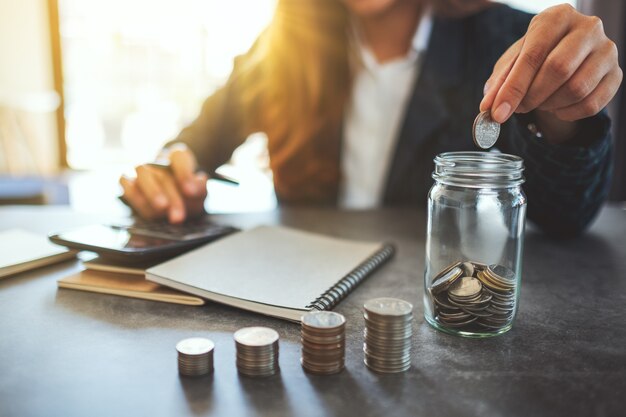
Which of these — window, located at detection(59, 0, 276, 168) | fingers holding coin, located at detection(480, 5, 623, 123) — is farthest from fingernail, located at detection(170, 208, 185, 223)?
window, located at detection(59, 0, 276, 168)

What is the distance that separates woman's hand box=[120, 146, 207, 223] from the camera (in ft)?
3.64

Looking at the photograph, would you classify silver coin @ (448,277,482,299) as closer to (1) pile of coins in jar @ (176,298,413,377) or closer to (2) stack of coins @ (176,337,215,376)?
(1) pile of coins in jar @ (176,298,413,377)

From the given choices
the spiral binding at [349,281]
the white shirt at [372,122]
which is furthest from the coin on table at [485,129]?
the white shirt at [372,122]

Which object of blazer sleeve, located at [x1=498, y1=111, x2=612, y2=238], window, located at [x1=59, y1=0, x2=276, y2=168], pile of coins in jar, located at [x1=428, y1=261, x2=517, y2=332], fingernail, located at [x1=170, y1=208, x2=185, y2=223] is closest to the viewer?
pile of coins in jar, located at [x1=428, y1=261, x2=517, y2=332]

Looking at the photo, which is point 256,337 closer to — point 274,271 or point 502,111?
point 274,271

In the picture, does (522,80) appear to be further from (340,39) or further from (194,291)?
(340,39)

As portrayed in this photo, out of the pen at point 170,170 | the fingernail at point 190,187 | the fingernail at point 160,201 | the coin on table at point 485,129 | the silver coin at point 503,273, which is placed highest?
the coin on table at point 485,129

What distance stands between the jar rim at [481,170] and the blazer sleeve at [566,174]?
32cm

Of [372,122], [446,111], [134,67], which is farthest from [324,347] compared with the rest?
[134,67]

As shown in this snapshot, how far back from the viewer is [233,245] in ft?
2.96

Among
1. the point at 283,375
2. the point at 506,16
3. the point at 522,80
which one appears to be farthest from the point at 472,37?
the point at 283,375

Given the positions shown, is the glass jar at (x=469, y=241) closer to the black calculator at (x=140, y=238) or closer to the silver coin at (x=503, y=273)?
the silver coin at (x=503, y=273)

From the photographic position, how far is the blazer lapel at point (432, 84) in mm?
1485

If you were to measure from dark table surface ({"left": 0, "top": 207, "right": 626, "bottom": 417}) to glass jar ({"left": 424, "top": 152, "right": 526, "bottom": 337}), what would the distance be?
26 millimetres
